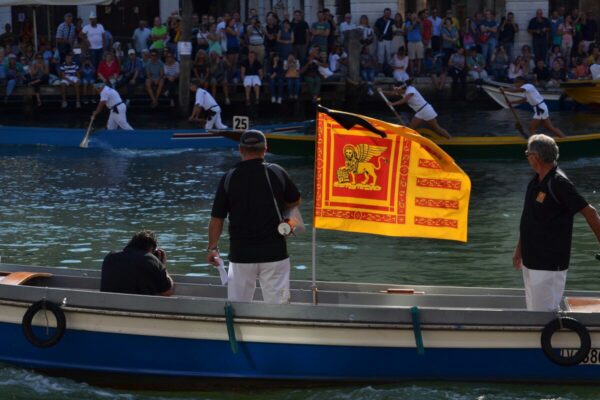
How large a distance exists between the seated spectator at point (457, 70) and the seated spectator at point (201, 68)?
6128 mm

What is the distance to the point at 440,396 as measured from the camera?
31.3 feet

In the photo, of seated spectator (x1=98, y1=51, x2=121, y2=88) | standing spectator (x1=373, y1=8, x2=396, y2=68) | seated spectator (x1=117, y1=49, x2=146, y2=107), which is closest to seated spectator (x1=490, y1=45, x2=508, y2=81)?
standing spectator (x1=373, y1=8, x2=396, y2=68)

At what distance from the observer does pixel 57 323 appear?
→ 9.75 m

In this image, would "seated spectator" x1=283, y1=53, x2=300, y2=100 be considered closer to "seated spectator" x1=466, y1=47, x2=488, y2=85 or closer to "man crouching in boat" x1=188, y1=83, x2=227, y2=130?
"man crouching in boat" x1=188, y1=83, x2=227, y2=130

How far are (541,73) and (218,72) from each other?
8347mm

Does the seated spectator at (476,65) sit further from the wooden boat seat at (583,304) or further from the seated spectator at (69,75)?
the wooden boat seat at (583,304)

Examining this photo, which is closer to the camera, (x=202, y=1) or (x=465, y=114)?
(x=465, y=114)

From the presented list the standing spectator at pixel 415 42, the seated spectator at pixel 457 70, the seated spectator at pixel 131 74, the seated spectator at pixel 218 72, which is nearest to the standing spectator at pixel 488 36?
the seated spectator at pixel 457 70

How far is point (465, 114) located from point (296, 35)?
15.4 feet

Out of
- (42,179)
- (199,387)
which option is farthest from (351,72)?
(199,387)

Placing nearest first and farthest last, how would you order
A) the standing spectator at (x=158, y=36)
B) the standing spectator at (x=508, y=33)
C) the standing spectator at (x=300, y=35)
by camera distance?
the standing spectator at (x=300, y=35) → the standing spectator at (x=158, y=36) → the standing spectator at (x=508, y=33)

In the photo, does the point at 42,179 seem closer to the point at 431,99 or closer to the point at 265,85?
the point at 265,85

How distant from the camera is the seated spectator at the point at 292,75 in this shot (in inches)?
1200

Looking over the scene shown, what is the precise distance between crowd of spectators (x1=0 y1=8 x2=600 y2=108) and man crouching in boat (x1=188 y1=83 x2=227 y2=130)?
2.63m
